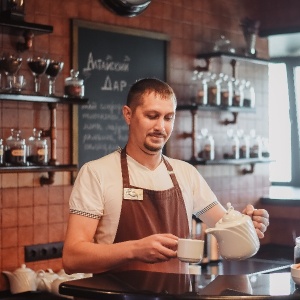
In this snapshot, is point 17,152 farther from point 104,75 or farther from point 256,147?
point 256,147

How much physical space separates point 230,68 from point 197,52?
0.47 metres

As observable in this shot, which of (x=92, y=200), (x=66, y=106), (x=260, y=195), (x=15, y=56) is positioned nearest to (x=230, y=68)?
(x=260, y=195)

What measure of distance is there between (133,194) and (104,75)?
195 centimetres

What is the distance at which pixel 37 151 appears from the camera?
14.1 feet

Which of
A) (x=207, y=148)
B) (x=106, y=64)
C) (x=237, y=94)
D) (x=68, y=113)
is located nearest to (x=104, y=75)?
(x=106, y=64)

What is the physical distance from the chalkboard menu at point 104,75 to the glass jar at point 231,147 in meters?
1.04

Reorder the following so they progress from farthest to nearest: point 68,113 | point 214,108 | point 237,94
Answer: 1. point 237,94
2. point 214,108
3. point 68,113

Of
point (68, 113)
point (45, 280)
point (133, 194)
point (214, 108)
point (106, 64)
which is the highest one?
point (106, 64)

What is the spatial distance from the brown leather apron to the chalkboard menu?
157 centimetres

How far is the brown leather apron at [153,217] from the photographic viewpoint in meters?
3.05

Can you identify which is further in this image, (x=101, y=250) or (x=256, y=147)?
(x=256, y=147)

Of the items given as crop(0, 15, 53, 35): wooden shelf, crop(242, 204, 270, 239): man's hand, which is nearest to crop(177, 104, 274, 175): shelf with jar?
crop(0, 15, 53, 35): wooden shelf

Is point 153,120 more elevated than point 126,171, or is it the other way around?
point 153,120

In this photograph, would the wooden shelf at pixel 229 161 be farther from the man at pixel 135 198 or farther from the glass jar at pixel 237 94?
the man at pixel 135 198
